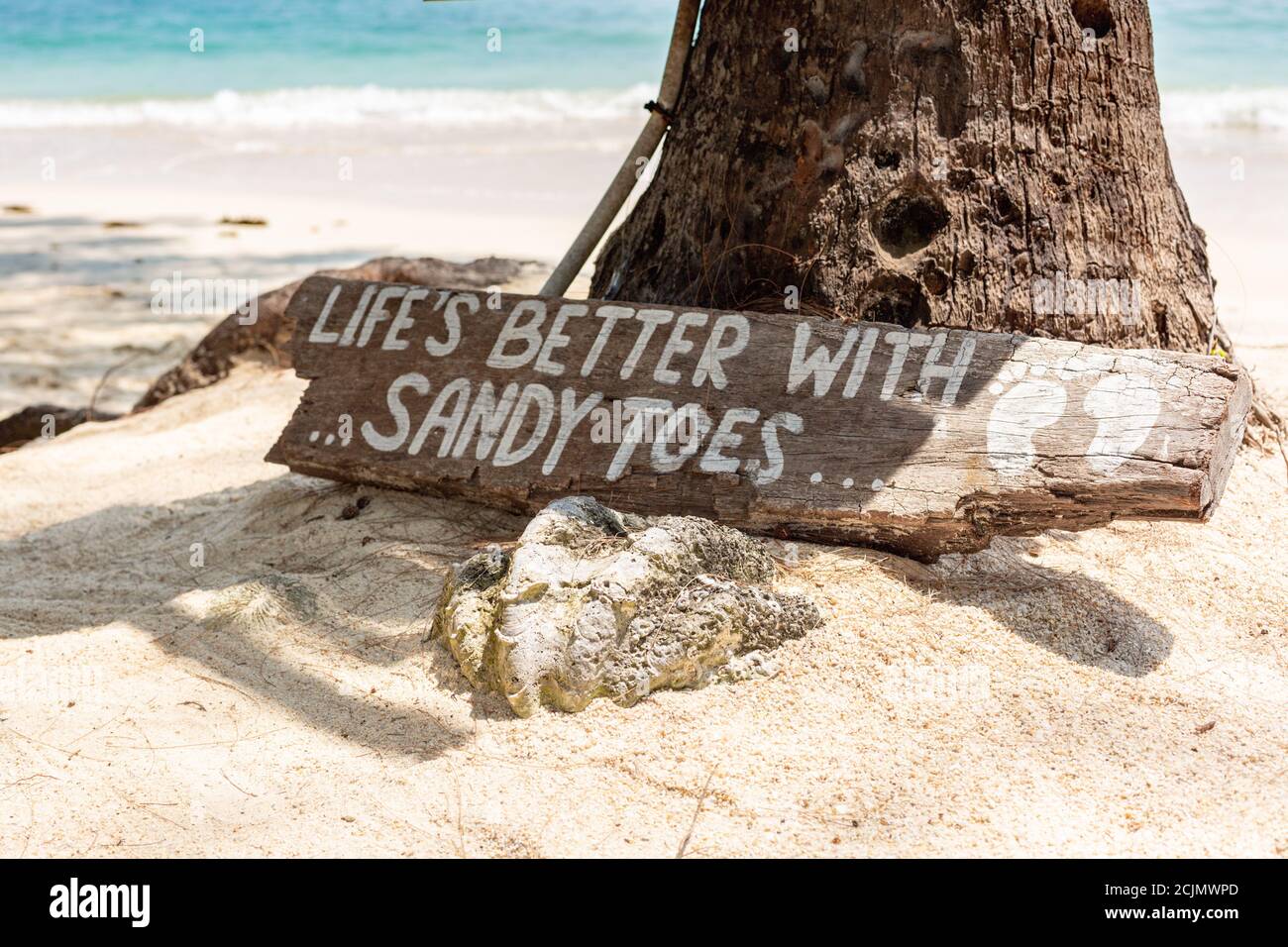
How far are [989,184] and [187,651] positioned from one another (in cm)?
267

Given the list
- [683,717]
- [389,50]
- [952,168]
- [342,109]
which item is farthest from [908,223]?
[389,50]

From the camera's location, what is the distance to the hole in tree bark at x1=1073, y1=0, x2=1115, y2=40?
3539 mm

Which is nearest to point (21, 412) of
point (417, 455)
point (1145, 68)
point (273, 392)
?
point (273, 392)

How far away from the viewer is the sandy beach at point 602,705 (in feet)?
7.46

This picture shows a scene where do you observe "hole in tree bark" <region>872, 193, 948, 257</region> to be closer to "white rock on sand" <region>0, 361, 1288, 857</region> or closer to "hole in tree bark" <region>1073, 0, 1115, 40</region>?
"hole in tree bark" <region>1073, 0, 1115, 40</region>

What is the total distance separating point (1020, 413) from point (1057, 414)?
9 cm

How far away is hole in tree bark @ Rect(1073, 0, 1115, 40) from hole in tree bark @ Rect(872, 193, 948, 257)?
29.4 inches

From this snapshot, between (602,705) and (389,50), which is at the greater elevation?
(389,50)

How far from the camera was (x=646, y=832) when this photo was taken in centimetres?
225

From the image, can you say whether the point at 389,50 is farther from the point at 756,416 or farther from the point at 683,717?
the point at 683,717

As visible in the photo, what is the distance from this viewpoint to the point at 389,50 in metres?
20.5

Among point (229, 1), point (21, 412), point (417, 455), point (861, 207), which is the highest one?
point (229, 1)
